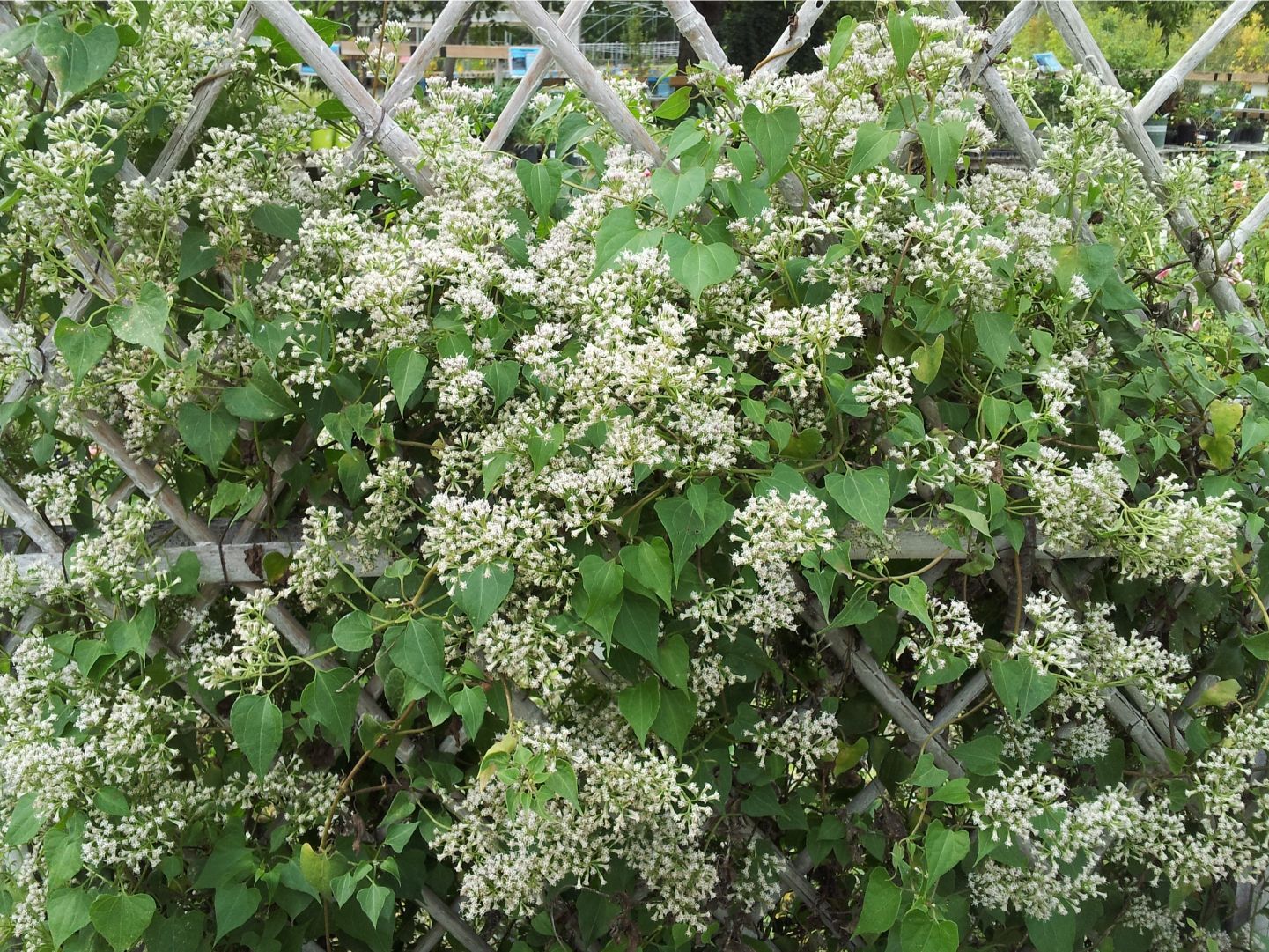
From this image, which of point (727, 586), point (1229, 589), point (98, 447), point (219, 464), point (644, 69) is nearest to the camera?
point (727, 586)

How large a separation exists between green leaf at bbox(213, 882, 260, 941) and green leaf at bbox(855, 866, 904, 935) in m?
1.12

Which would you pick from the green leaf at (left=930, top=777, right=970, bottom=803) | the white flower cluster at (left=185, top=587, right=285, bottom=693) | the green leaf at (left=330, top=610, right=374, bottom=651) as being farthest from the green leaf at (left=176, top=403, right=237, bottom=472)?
the green leaf at (left=930, top=777, right=970, bottom=803)

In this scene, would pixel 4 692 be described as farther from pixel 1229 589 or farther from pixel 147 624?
pixel 1229 589

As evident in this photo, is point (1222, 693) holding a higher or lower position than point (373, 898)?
higher

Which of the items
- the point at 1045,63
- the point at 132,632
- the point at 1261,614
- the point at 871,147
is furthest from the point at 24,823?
the point at 1045,63

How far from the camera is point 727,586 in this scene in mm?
1817

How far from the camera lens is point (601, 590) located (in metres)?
1.68

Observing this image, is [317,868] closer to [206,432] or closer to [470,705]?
[470,705]

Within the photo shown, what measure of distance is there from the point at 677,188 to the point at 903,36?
0.43 m

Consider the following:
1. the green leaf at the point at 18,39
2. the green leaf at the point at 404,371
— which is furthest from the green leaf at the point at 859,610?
the green leaf at the point at 18,39

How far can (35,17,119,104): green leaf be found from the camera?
1.72m

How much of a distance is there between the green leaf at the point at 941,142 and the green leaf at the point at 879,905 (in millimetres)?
1241

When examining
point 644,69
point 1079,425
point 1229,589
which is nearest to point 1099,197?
point 1079,425

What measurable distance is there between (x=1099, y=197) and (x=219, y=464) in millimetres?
1781
